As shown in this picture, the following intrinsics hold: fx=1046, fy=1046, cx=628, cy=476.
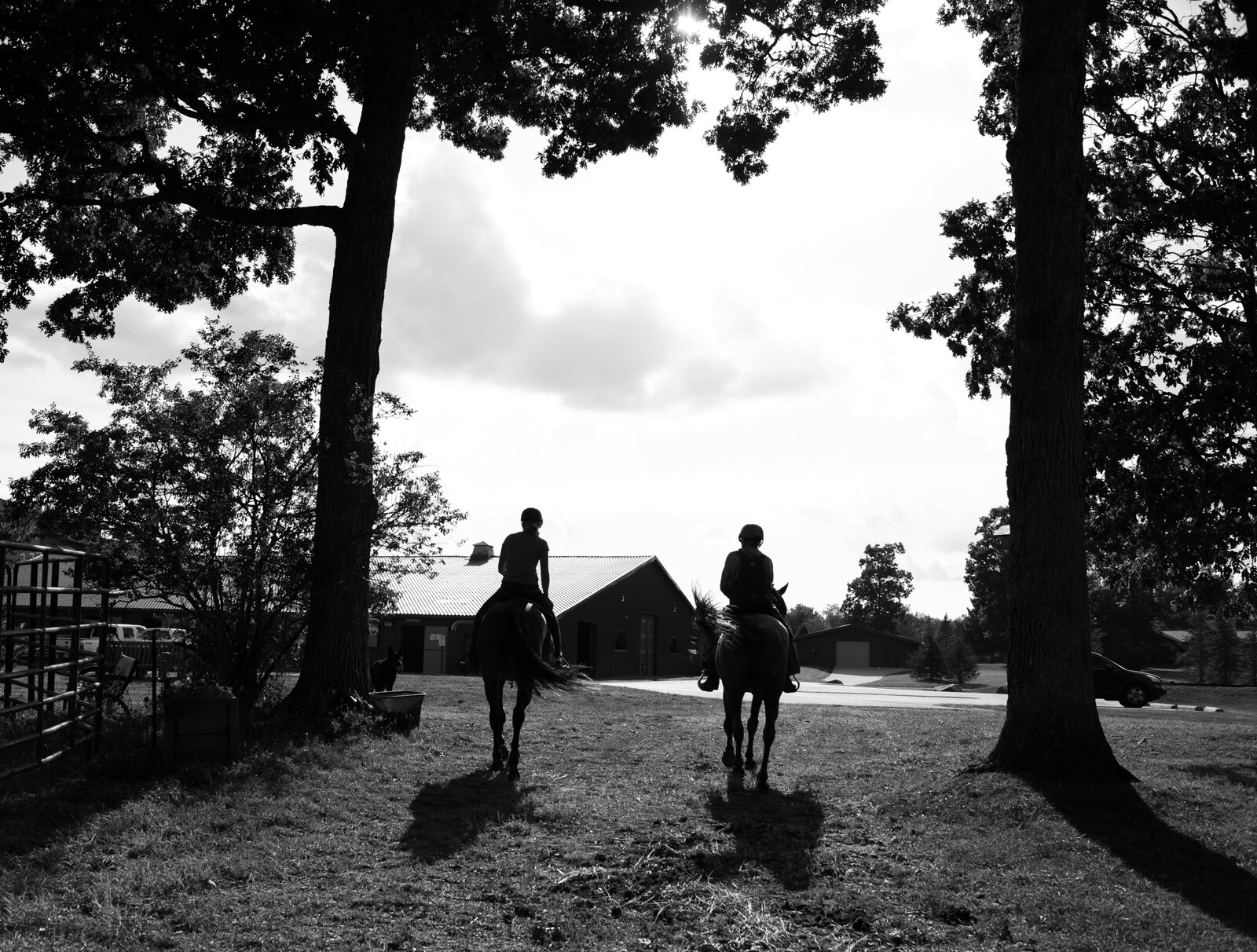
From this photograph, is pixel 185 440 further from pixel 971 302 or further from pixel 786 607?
pixel 971 302

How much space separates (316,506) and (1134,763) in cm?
912

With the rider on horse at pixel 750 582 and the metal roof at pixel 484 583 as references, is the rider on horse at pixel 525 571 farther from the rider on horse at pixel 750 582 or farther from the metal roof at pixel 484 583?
the metal roof at pixel 484 583

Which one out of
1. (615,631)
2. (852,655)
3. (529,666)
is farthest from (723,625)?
(852,655)

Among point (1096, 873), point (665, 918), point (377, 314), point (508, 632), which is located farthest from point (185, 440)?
point (1096, 873)

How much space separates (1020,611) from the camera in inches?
356

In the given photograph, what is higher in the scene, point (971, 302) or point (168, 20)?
point (168, 20)

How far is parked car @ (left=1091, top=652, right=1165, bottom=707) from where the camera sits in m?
29.4

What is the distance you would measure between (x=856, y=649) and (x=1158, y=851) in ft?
256

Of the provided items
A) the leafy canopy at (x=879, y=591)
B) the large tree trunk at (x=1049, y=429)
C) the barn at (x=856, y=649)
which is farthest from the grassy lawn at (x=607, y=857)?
the leafy canopy at (x=879, y=591)

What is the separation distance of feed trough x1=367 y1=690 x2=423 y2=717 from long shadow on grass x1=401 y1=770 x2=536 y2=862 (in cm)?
282

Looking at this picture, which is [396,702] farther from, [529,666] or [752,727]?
[752,727]

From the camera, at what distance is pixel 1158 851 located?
666 centimetres

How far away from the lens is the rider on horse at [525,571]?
10102 mm

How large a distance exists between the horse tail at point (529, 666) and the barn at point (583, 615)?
1261 inches
